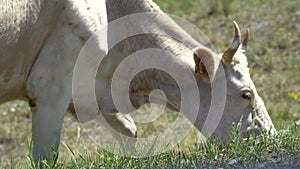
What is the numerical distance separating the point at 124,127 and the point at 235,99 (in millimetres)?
1341

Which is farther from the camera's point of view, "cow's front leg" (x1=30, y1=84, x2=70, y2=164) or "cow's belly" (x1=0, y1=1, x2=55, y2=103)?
"cow's front leg" (x1=30, y1=84, x2=70, y2=164)

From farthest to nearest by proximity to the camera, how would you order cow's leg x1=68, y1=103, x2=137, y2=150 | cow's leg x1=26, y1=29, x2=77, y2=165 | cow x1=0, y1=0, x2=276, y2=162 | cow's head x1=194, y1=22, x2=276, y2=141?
cow's leg x1=68, y1=103, x2=137, y2=150
cow's head x1=194, y1=22, x2=276, y2=141
cow's leg x1=26, y1=29, x2=77, y2=165
cow x1=0, y1=0, x2=276, y2=162

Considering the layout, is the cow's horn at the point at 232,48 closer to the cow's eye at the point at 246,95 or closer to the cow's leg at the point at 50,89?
the cow's eye at the point at 246,95

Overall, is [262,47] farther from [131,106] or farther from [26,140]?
[131,106]

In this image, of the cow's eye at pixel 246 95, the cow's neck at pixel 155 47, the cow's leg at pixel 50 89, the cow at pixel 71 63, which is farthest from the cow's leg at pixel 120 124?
the cow's eye at pixel 246 95

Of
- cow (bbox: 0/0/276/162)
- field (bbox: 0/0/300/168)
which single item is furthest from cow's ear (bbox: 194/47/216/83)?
field (bbox: 0/0/300/168)

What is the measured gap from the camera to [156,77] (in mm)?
7766

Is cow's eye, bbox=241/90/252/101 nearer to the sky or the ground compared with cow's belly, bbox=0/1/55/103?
nearer to the ground

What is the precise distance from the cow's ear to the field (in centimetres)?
71

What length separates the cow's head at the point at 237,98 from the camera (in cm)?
748

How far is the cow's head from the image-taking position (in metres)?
7.48

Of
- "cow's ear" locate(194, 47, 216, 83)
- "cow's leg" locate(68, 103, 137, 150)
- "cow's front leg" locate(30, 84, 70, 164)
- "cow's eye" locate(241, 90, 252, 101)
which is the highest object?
"cow's ear" locate(194, 47, 216, 83)

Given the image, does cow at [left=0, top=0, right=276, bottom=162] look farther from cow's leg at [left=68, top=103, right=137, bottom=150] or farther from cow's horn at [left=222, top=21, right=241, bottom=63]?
cow's leg at [left=68, top=103, right=137, bottom=150]

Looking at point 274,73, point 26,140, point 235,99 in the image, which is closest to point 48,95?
point 235,99
